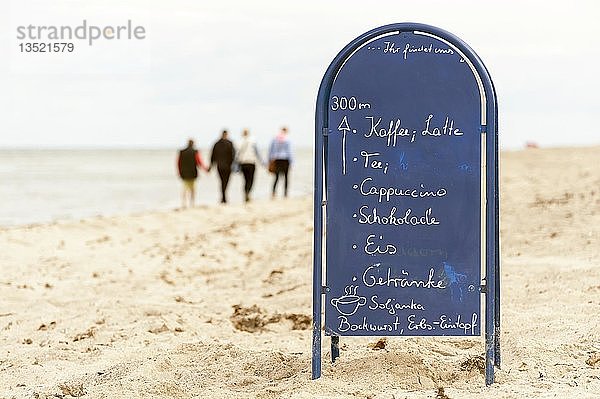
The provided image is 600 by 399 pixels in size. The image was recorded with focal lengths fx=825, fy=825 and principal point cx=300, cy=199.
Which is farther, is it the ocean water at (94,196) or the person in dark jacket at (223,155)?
the ocean water at (94,196)

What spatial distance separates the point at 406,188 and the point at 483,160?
42 centimetres

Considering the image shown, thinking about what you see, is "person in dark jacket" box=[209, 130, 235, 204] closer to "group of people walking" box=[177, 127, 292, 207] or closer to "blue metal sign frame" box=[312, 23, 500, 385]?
"group of people walking" box=[177, 127, 292, 207]

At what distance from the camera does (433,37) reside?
4.09 meters

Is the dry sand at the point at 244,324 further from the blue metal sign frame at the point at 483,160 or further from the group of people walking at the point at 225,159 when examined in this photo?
the group of people walking at the point at 225,159

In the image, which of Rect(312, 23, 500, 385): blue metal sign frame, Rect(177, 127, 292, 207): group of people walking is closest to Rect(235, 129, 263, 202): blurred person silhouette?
Rect(177, 127, 292, 207): group of people walking

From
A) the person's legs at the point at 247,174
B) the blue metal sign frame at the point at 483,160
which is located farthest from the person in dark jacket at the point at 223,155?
the blue metal sign frame at the point at 483,160

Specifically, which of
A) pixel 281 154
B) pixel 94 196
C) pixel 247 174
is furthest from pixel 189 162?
pixel 94 196

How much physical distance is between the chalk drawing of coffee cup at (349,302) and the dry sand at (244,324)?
36 cm

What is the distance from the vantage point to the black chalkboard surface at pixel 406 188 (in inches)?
161

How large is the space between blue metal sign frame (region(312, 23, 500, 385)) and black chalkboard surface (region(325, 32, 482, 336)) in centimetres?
3

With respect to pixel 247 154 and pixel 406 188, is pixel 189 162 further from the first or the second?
pixel 406 188

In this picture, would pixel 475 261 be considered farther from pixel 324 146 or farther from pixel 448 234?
pixel 324 146

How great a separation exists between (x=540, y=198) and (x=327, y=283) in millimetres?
8144

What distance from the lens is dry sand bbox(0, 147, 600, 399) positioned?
429 cm
